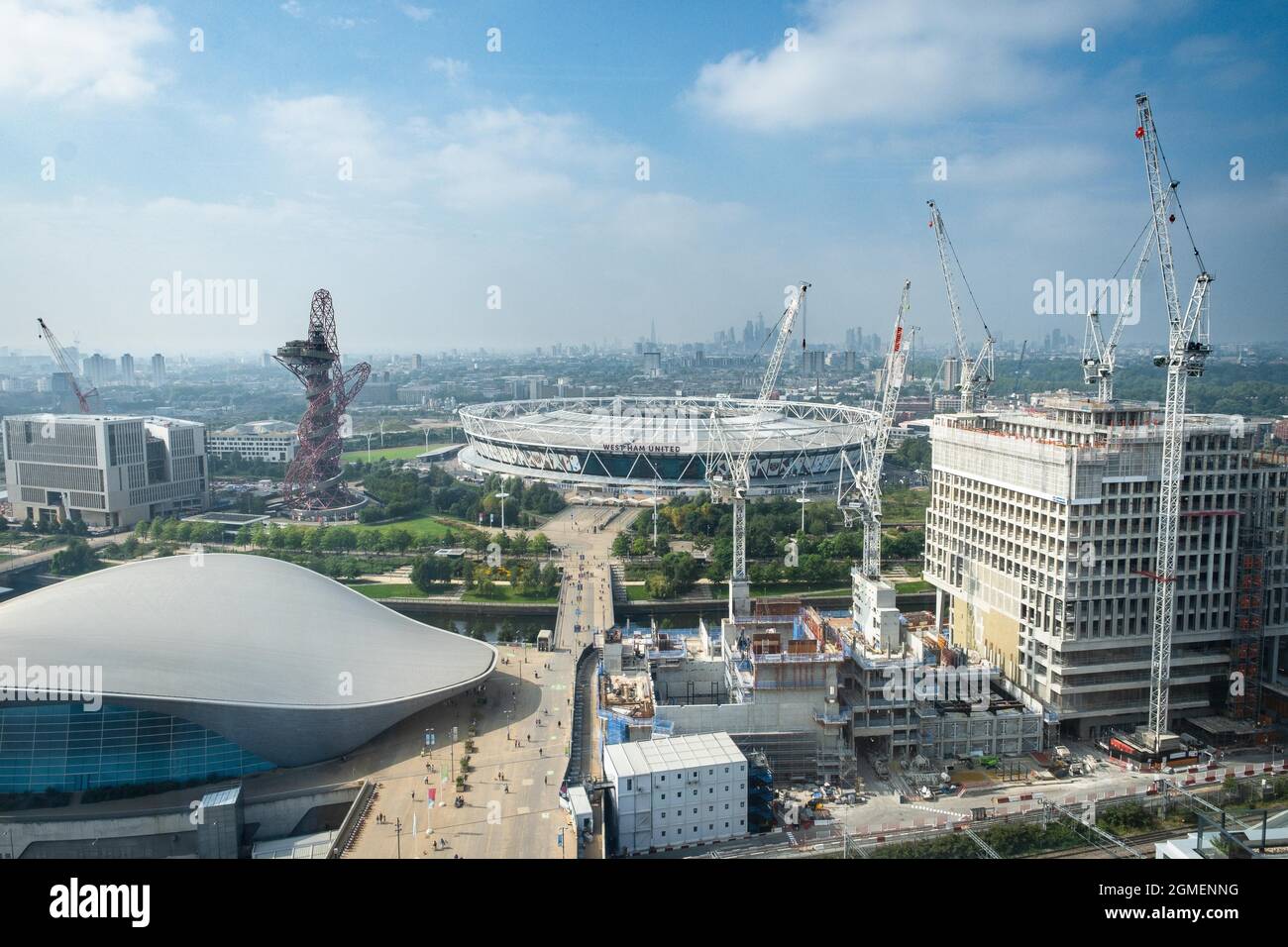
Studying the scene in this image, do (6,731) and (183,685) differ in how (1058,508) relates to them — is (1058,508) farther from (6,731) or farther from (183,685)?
(6,731)

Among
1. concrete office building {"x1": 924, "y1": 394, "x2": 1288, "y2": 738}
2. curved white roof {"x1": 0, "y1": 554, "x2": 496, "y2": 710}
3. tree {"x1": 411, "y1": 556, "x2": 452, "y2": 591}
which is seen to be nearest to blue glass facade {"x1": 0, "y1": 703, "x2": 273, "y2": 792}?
curved white roof {"x1": 0, "y1": 554, "x2": 496, "y2": 710}

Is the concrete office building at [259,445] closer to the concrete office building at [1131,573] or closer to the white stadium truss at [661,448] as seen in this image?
the white stadium truss at [661,448]

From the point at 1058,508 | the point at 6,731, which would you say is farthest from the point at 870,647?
the point at 6,731

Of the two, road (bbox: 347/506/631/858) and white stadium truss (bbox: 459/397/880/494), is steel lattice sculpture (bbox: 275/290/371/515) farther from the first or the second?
road (bbox: 347/506/631/858)

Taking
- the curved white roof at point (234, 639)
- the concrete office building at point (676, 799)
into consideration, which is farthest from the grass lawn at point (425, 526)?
the concrete office building at point (676, 799)

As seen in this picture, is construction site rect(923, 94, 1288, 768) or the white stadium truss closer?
construction site rect(923, 94, 1288, 768)
